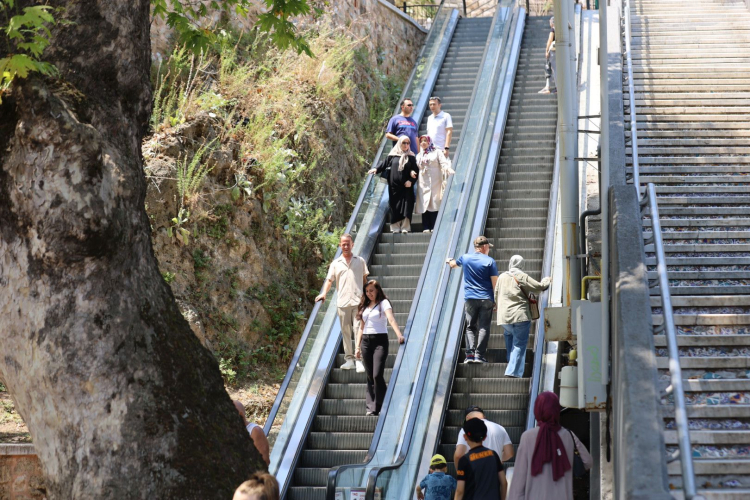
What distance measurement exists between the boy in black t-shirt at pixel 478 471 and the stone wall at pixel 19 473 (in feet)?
11.8

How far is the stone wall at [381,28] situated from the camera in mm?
18938

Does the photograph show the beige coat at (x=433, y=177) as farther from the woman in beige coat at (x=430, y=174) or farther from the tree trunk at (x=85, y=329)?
the tree trunk at (x=85, y=329)

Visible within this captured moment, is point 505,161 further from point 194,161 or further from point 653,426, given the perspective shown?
point 653,426

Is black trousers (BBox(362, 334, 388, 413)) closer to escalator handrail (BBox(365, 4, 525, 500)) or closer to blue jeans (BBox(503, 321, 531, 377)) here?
escalator handrail (BBox(365, 4, 525, 500))

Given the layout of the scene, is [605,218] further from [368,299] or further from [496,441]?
[368,299]

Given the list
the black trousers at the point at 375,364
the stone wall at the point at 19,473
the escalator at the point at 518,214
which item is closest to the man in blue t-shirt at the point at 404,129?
the escalator at the point at 518,214

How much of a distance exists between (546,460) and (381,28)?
15.5 meters

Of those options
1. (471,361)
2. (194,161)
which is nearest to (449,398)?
(471,361)

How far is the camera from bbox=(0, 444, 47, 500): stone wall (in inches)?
307

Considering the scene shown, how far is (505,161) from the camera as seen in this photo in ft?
49.5

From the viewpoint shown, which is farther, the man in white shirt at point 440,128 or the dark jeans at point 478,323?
the man in white shirt at point 440,128

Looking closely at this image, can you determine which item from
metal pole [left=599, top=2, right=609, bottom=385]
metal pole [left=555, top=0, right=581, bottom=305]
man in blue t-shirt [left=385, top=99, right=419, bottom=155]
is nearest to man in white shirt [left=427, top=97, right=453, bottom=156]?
man in blue t-shirt [left=385, top=99, right=419, bottom=155]

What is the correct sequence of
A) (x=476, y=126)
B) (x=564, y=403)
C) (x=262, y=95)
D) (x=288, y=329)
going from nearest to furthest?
(x=564, y=403), (x=288, y=329), (x=476, y=126), (x=262, y=95)

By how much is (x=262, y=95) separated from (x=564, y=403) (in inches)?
347
